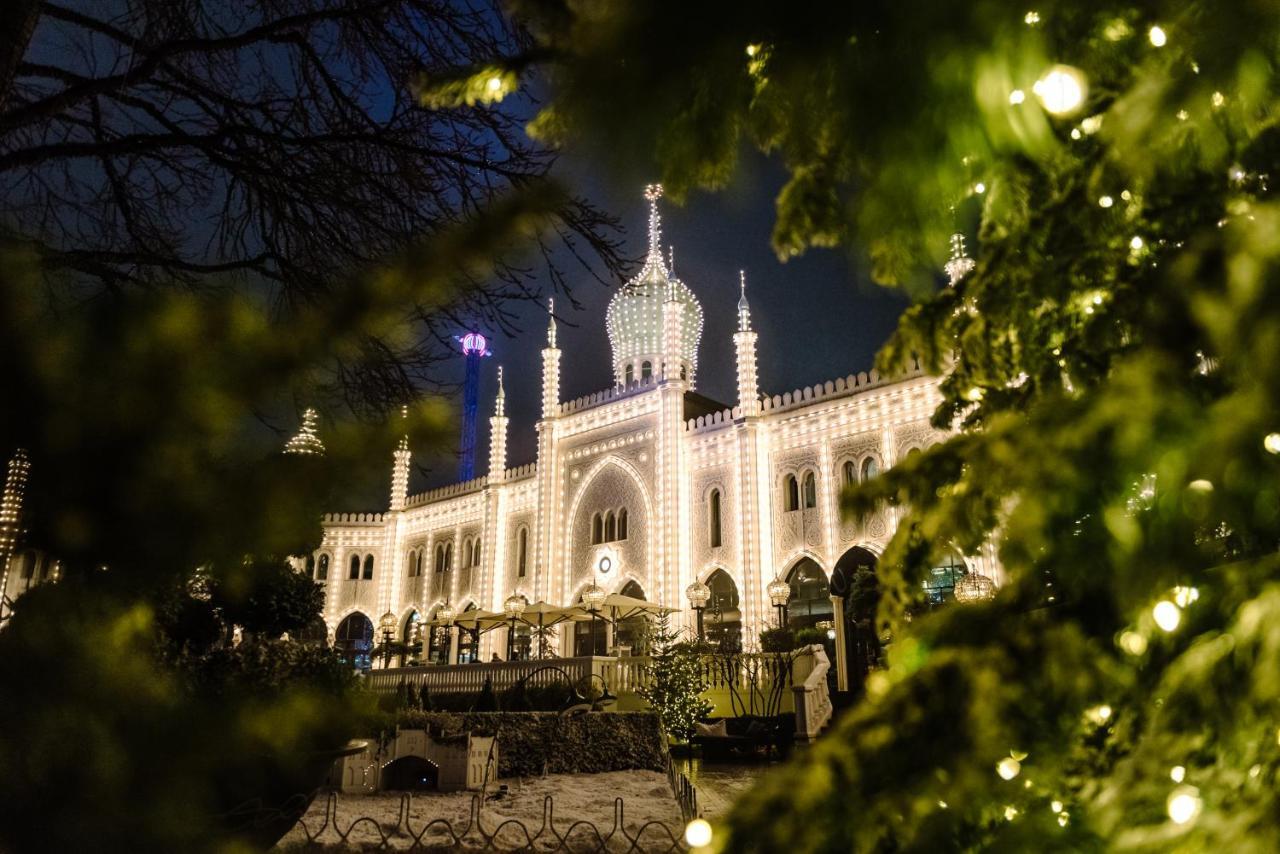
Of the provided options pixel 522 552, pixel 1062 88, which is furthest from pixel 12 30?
pixel 522 552

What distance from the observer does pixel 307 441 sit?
1.52 m

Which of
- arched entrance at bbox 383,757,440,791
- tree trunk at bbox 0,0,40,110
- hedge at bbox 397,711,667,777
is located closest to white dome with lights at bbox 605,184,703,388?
hedge at bbox 397,711,667,777

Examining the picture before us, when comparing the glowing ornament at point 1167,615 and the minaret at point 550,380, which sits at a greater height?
the minaret at point 550,380

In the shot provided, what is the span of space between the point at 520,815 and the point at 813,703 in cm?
549

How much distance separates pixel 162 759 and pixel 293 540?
397 mm

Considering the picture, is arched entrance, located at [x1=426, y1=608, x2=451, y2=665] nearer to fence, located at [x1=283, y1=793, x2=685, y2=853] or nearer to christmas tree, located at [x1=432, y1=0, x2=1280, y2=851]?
fence, located at [x1=283, y1=793, x2=685, y2=853]

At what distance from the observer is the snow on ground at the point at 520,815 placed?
19.3ft

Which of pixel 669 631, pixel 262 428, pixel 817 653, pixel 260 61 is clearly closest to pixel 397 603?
pixel 669 631

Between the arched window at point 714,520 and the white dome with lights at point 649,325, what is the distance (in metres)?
6.40

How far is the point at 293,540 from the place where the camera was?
56.1 inches

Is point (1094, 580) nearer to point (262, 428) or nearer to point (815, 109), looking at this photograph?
point (815, 109)

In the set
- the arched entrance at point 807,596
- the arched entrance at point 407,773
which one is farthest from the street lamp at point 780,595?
the arched entrance at point 407,773

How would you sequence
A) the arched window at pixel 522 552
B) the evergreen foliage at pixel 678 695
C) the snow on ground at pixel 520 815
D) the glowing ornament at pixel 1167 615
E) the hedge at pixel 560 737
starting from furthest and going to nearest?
the arched window at pixel 522 552, the evergreen foliage at pixel 678 695, the hedge at pixel 560 737, the snow on ground at pixel 520 815, the glowing ornament at pixel 1167 615

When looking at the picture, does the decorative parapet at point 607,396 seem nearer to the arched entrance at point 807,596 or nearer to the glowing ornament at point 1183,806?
the arched entrance at point 807,596
